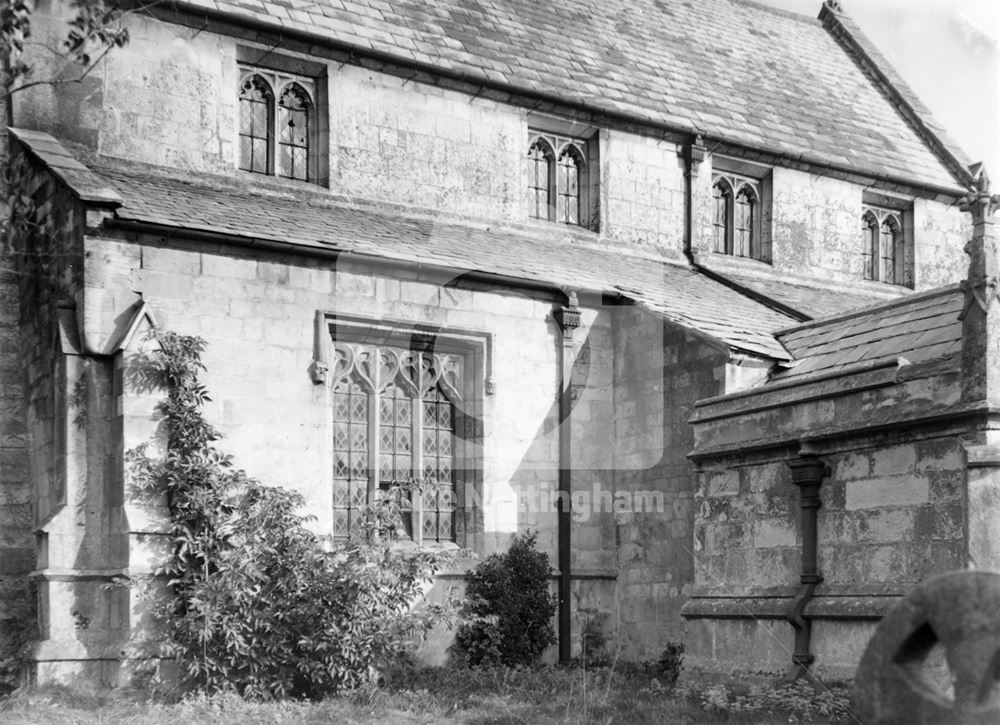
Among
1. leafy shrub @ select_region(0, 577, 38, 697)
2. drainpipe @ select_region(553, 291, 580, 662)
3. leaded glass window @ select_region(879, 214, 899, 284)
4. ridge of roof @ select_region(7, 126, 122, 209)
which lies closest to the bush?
drainpipe @ select_region(553, 291, 580, 662)

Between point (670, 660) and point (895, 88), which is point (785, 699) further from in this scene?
point (895, 88)

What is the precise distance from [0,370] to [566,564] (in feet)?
22.4

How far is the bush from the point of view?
1489 centimetres

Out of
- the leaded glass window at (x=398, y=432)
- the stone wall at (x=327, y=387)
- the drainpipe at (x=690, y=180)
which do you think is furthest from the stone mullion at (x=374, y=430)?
the drainpipe at (x=690, y=180)

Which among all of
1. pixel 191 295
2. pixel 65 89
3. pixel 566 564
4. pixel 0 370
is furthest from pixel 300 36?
pixel 566 564

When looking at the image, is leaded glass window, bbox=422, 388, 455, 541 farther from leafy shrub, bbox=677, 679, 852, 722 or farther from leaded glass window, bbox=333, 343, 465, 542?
leafy shrub, bbox=677, 679, 852, 722

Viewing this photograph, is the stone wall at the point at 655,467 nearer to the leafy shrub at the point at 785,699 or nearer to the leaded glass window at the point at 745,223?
the leafy shrub at the point at 785,699

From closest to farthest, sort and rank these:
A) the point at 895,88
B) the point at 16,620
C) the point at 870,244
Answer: the point at 16,620
the point at 870,244
the point at 895,88

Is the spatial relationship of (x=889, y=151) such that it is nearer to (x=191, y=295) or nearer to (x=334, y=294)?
(x=334, y=294)

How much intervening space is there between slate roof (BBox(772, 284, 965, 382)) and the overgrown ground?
322cm

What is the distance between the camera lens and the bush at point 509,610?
14.9m

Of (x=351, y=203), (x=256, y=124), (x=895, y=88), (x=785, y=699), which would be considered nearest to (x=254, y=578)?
(x=785, y=699)

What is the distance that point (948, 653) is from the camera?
4.57 metres

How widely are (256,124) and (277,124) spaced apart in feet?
0.86
